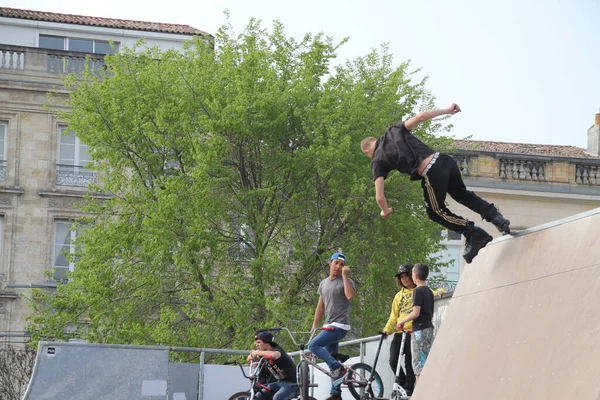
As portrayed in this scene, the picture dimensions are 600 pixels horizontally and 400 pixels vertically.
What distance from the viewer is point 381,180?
9.98 meters

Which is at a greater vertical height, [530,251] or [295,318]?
[530,251]

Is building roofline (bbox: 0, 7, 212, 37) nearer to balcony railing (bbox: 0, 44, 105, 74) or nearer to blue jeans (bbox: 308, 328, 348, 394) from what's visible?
balcony railing (bbox: 0, 44, 105, 74)

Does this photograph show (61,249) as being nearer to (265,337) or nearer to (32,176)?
(32,176)

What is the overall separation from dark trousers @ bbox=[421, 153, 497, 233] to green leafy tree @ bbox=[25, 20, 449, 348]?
52.1 feet

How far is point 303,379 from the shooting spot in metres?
13.4

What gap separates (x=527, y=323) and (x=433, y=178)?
2084mm

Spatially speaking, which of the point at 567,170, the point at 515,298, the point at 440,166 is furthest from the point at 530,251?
the point at 567,170

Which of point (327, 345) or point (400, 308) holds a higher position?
point (400, 308)

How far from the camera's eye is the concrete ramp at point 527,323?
7.18 meters

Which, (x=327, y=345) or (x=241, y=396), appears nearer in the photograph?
(x=327, y=345)

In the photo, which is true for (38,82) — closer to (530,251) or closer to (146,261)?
(146,261)

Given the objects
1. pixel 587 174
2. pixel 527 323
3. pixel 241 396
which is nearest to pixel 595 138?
pixel 587 174

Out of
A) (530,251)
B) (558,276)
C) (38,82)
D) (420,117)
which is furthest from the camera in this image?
(38,82)

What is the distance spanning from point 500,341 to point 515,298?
0.38 metres
